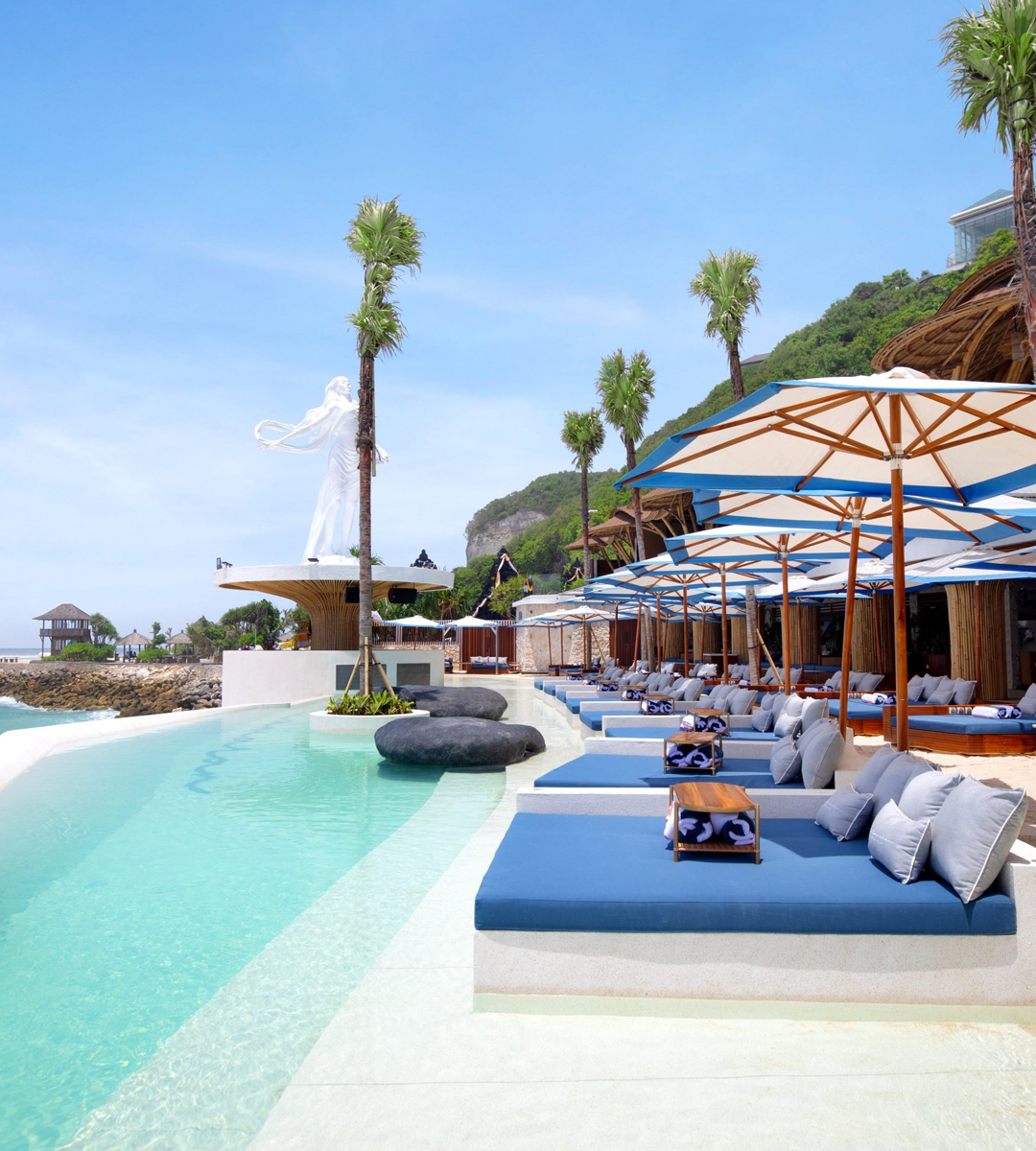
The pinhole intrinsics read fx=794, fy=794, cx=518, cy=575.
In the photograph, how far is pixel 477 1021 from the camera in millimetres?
3252

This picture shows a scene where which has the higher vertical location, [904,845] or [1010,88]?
[1010,88]

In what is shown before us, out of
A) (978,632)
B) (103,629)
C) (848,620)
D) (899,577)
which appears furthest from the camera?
(103,629)

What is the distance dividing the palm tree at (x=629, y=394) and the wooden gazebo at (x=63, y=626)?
235ft

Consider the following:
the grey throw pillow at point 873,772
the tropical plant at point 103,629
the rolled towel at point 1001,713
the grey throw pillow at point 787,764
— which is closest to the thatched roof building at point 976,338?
the rolled towel at point 1001,713

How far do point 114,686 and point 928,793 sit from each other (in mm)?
58334

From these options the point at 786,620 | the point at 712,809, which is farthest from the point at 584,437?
the point at 712,809

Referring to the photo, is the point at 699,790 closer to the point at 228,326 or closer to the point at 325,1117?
the point at 325,1117

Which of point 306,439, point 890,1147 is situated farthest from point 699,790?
point 306,439

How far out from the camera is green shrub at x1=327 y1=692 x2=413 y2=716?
48.2 ft

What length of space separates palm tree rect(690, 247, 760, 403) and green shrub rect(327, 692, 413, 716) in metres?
9.78

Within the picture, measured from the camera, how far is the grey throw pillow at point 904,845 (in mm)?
3551

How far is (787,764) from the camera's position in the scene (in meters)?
6.12

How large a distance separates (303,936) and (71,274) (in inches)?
649

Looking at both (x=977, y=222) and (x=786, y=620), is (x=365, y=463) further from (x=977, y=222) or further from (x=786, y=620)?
(x=977, y=222)
